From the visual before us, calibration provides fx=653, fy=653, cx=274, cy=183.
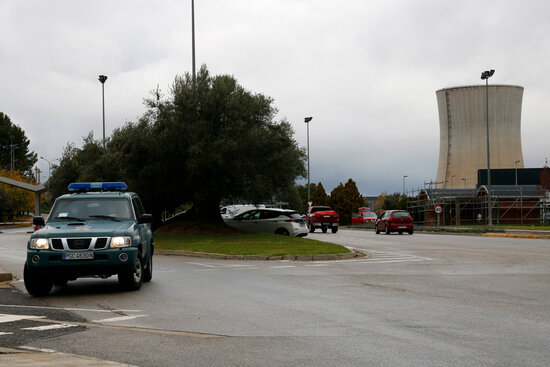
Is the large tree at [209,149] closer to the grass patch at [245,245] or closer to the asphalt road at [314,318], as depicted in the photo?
the grass patch at [245,245]

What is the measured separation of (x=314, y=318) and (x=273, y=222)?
891 inches

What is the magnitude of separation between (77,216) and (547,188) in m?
59.1

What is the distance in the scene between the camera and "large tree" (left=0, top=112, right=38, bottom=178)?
339 feet

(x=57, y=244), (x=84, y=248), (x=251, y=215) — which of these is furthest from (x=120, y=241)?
(x=251, y=215)

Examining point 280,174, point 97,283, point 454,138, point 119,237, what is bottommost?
point 97,283

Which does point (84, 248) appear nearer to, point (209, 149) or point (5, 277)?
point (5, 277)

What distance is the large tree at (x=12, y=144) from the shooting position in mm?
103375

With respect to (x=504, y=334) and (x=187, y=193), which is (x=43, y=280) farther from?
(x=187, y=193)

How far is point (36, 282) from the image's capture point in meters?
11.4

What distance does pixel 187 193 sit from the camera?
30.7 m

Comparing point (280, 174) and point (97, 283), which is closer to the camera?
point (97, 283)

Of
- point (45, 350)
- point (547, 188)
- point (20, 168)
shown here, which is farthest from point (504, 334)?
point (20, 168)

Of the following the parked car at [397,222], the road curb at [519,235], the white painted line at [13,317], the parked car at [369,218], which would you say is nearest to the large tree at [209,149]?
the parked car at [397,222]

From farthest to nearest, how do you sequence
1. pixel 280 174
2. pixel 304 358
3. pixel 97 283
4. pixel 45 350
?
pixel 280 174
pixel 97 283
pixel 45 350
pixel 304 358
